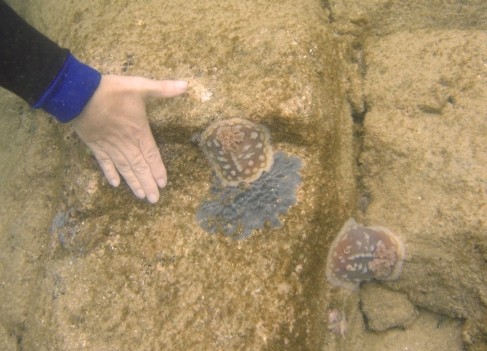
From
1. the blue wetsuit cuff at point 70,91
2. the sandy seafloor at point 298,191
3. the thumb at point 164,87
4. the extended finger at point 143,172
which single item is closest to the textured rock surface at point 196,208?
the sandy seafloor at point 298,191

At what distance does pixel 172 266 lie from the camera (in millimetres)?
2814

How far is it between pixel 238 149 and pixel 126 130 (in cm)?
103

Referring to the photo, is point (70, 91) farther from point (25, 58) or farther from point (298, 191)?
point (298, 191)

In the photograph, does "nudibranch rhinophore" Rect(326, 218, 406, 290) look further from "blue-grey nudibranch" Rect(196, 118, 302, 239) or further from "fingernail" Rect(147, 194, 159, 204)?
"fingernail" Rect(147, 194, 159, 204)

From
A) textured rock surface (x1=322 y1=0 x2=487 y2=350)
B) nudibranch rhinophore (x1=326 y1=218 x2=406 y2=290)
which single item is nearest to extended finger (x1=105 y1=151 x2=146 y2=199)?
nudibranch rhinophore (x1=326 y1=218 x2=406 y2=290)

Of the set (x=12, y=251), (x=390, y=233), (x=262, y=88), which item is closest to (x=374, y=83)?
(x=262, y=88)

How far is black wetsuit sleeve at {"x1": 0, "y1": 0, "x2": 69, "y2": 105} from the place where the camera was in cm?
214

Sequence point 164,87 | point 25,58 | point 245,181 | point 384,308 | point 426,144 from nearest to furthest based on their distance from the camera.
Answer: point 25,58 → point 164,87 → point 245,181 → point 426,144 → point 384,308

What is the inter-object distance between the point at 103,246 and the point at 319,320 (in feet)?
7.38

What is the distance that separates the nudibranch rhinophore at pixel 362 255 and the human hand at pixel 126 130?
6.18 ft

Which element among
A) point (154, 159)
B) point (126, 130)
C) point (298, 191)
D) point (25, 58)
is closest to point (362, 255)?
point (298, 191)

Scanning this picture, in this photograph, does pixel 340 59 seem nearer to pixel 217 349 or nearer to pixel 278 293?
pixel 278 293

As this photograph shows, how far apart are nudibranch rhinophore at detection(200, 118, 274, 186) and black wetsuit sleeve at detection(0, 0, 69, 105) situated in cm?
135

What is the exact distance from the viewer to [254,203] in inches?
110
